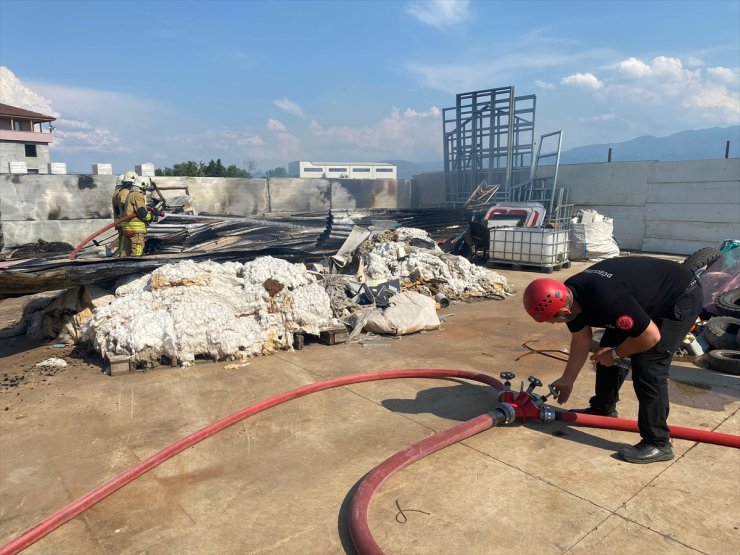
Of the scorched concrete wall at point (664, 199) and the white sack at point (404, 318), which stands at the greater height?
the scorched concrete wall at point (664, 199)

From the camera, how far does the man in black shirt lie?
2811mm

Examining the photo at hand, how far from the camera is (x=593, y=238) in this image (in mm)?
11836

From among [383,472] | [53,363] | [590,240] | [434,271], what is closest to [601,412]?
[383,472]

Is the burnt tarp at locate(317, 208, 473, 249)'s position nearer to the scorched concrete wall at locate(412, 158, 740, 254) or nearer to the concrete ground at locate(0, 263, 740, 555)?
the scorched concrete wall at locate(412, 158, 740, 254)

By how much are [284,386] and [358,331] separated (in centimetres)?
160

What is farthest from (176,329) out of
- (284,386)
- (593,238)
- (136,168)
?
(136,168)

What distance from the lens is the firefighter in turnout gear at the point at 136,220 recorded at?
762 cm

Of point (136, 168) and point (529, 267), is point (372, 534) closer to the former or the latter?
point (529, 267)

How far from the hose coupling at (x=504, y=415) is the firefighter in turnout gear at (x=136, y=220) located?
250 inches

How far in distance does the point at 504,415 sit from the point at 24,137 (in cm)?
4503

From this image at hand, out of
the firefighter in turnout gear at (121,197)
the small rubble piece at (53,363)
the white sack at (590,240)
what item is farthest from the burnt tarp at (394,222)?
the small rubble piece at (53,363)

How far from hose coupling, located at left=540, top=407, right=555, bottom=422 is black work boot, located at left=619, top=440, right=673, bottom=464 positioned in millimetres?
492

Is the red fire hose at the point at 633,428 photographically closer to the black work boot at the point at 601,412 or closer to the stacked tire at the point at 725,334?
the black work boot at the point at 601,412

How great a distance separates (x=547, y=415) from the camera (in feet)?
11.2
